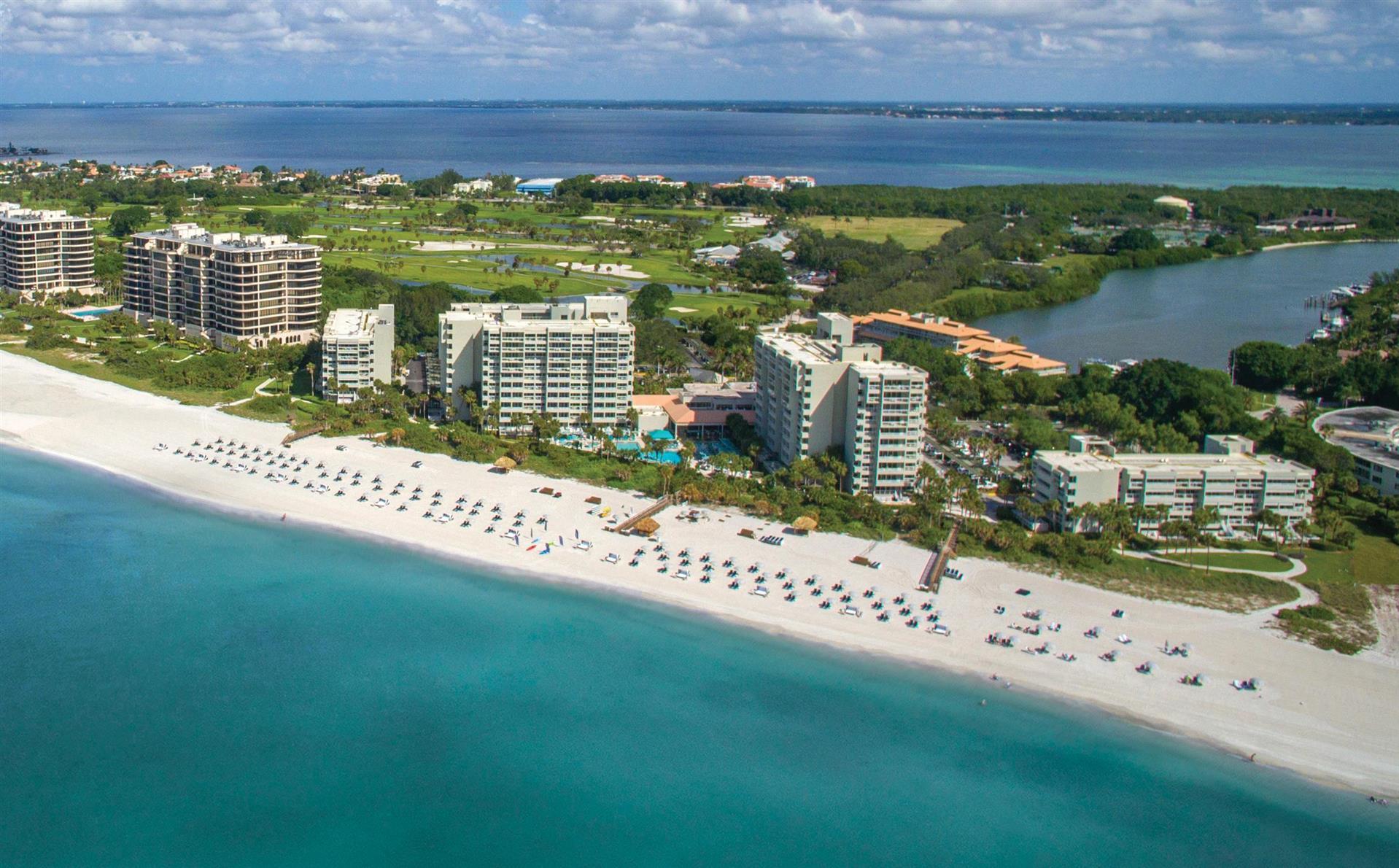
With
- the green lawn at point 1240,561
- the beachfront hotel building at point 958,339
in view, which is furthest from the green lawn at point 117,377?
the green lawn at point 1240,561

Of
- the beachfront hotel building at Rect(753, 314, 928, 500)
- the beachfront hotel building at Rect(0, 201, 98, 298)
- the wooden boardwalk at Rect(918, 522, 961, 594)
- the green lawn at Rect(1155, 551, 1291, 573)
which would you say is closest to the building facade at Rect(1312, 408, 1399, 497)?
the green lawn at Rect(1155, 551, 1291, 573)

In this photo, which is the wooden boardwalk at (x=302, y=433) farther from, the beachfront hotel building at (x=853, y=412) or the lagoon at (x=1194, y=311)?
the lagoon at (x=1194, y=311)

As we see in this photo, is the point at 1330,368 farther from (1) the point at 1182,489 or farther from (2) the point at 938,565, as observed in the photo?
(2) the point at 938,565

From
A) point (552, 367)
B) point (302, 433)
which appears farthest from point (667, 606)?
point (302, 433)

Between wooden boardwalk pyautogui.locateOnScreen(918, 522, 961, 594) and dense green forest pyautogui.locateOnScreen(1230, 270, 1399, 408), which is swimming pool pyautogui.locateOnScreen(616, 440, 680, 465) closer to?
wooden boardwalk pyautogui.locateOnScreen(918, 522, 961, 594)

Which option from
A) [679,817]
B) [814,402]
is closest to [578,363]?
[814,402]

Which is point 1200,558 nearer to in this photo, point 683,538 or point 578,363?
point 683,538
